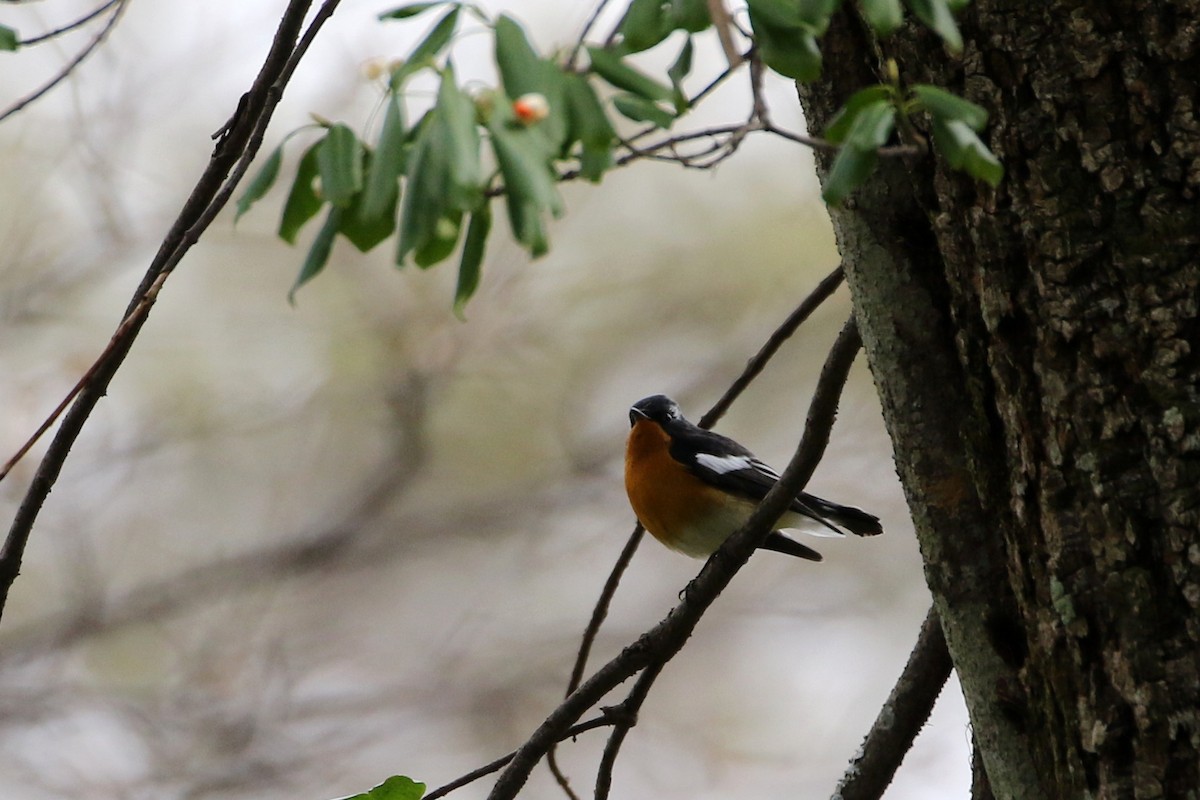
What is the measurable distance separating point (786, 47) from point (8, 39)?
1.00 meters

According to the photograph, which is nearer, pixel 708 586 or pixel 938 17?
pixel 938 17

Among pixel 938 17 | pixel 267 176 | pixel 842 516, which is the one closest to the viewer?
pixel 938 17

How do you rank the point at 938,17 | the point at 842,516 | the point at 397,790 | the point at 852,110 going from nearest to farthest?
1. the point at 938,17
2. the point at 852,110
3. the point at 397,790
4. the point at 842,516

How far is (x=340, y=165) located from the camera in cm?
115

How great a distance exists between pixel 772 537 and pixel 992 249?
309cm

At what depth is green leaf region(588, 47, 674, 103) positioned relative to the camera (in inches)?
45.3

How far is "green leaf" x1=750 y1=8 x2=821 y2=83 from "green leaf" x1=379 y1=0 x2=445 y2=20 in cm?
31

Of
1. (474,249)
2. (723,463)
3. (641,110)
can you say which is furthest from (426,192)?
(723,463)

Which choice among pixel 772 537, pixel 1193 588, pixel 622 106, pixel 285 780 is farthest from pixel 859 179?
pixel 285 780

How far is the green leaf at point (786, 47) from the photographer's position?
1.08 m

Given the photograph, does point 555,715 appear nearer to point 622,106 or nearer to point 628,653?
point 628,653

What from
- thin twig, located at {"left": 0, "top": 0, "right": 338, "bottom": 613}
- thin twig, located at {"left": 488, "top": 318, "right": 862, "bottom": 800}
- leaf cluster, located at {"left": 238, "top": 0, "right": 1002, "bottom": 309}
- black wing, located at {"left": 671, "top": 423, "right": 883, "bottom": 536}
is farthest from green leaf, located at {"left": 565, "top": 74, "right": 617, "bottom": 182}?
black wing, located at {"left": 671, "top": 423, "right": 883, "bottom": 536}

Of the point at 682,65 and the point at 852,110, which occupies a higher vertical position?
the point at 682,65

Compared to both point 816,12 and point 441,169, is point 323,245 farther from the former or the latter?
point 816,12
